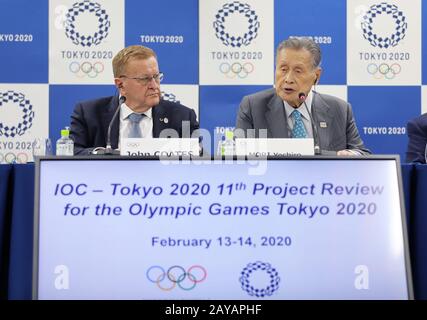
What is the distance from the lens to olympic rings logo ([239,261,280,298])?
5.58ft

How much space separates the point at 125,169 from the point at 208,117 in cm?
262

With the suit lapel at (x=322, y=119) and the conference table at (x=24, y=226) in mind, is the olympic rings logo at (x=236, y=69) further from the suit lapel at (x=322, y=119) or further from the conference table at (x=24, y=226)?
the conference table at (x=24, y=226)

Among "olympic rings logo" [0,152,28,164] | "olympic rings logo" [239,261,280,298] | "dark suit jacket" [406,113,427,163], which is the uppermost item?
"dark suit jacket" [406,113,427,163]

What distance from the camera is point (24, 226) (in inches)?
75.0

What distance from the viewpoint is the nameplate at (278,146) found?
7.29ft

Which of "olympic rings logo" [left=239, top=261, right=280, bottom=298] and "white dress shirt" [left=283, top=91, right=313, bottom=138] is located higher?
"white dress shirt" [left=283, top=91, right=313, bottom=138]

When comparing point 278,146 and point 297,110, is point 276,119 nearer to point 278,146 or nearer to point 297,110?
point 297,110

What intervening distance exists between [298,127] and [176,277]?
5.39ft

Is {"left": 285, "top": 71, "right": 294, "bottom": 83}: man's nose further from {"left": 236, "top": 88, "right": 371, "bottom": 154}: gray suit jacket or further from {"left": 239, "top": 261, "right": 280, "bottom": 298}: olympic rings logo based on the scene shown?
{"left": 239, "top": 261, "right": 280, "bottom": 298}: olympic rings logo

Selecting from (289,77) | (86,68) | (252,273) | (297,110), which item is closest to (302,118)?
→ (297,110)

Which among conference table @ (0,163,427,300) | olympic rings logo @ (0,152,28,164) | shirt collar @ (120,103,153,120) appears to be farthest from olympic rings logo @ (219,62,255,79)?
conference table @ (0,163,427,300)

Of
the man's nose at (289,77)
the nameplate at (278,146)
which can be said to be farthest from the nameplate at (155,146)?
the man's nose at (289,77)

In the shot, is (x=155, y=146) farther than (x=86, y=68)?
No
